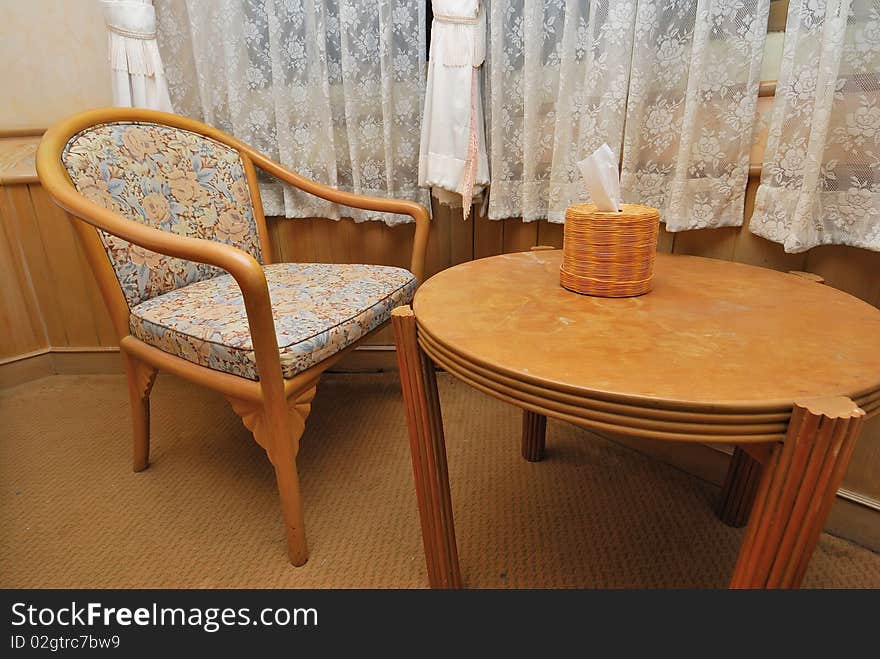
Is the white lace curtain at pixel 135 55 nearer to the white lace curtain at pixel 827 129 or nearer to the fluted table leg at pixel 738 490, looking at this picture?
the white lace curtain at pixel 827 129

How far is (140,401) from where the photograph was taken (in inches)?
52.8

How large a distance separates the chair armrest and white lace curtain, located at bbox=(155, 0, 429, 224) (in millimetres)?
69

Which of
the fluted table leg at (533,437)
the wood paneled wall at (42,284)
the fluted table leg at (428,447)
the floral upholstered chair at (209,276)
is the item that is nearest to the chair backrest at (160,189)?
the floral upholstered chair at (209,276)

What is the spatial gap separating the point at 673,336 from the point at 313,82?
4.32ft

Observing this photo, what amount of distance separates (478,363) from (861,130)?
91 cm

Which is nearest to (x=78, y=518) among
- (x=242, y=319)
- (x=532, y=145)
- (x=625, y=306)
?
(x=242, y=319)

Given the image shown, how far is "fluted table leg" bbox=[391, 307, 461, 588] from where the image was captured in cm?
83

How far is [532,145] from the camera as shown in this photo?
4.59 feet

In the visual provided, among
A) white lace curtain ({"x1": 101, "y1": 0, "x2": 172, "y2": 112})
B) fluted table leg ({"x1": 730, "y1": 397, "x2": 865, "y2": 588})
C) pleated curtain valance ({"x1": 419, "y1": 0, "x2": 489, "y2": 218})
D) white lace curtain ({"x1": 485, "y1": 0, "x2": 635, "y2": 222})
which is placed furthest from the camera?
white lace curtain ({"x1": 101, "y1": 0, "x2": 172, "y2": 112})

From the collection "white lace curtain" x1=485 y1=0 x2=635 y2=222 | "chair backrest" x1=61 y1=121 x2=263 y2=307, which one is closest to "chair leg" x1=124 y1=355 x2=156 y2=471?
"chair backrest" x1=61 y1=121 x2=263 y2=307

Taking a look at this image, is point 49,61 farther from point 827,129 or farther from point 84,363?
point 827,129

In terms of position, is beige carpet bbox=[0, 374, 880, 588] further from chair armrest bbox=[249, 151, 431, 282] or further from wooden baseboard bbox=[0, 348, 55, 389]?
chair armrest bbox=[249, 151, 431, 282]

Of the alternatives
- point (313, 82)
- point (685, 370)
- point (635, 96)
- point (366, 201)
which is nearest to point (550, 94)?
point (635, 96)

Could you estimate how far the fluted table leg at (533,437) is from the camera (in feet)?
4.72
